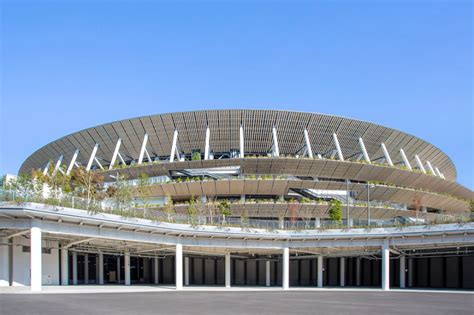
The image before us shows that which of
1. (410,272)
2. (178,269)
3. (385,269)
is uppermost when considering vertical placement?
(178,269)

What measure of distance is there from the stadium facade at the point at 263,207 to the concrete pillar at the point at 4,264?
13.9 ft

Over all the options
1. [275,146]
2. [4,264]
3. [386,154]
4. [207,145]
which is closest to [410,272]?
[386,154]

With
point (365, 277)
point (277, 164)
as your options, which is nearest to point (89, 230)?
point (277, 164)

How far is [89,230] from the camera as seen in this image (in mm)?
39125

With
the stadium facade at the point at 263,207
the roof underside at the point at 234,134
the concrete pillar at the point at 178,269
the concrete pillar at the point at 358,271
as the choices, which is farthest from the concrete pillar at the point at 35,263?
the concrete pillar at the point at 358,271

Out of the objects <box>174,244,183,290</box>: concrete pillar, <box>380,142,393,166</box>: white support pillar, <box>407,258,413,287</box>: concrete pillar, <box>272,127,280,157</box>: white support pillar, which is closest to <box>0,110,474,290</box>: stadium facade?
<box>174,244,183,290</box>: concrete pillar

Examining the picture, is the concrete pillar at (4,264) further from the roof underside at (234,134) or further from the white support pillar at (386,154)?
the white support pillar at (386,154)

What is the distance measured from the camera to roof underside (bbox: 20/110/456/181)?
70.3 m

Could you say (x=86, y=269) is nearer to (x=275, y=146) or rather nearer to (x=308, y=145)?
(x=275, y=146)

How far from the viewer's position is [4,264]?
3678 centimetres

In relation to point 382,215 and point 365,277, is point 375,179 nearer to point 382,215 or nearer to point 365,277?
point 382,215

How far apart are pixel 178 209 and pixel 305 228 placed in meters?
20.7

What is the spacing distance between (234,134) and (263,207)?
40.6ft

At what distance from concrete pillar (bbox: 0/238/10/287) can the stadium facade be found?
4.23 meters
